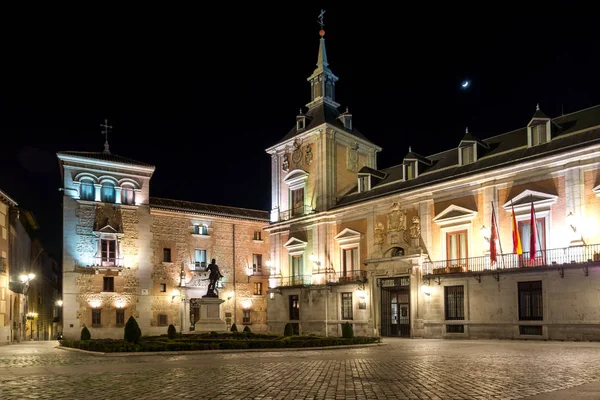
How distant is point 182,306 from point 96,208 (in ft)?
37.7

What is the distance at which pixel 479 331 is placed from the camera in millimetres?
31328

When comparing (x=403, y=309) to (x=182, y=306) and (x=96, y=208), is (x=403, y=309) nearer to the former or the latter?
(x=182, y=306)

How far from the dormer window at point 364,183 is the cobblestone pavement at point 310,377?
25488mm

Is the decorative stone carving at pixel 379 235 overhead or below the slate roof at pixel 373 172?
below

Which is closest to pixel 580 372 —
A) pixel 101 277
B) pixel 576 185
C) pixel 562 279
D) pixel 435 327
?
pixel 562 279

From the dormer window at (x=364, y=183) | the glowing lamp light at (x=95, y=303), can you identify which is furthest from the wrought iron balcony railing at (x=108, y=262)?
the dormer window at (x=364, y=183)

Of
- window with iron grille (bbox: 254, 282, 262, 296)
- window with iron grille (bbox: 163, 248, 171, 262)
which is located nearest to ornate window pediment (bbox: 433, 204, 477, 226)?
window with iron grille (bbox: 254, 282, 262, 296)

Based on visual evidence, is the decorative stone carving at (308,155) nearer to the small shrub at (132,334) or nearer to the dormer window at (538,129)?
the dormer window at (538,129)

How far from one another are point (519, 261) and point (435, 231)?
6557 mm

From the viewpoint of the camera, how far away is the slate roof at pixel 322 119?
46.5 m

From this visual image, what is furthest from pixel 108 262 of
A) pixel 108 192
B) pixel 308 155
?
pixel 308 155

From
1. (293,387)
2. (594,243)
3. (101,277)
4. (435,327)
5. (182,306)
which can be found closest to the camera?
(293,387)

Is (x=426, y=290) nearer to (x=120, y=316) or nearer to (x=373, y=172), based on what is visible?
(x=373, y=172)

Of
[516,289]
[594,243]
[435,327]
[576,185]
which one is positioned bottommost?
[435,327]
